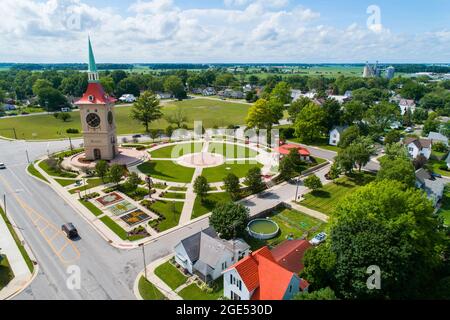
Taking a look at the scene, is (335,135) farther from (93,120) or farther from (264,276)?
(264,276)

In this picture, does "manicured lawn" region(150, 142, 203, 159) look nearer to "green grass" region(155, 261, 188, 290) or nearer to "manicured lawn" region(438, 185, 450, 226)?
"green grass" region(155, 261, 188, 290)

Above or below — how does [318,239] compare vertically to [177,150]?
below

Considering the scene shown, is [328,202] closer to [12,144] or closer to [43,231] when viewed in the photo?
[43,231]

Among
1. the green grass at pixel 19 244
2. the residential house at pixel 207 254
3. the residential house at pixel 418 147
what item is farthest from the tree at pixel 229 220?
the residential house at pixel 418 147

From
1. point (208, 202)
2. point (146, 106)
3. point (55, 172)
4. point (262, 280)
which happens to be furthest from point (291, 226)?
point (146, 106)

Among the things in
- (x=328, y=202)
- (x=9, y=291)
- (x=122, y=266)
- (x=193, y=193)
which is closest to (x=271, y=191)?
(x=328, y=202)

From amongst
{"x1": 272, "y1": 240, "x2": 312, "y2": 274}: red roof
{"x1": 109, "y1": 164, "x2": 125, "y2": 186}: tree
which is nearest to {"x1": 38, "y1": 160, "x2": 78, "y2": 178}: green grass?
{"x1": 109, "y1": 164, "x2": 125, "y2": 186}: tree
